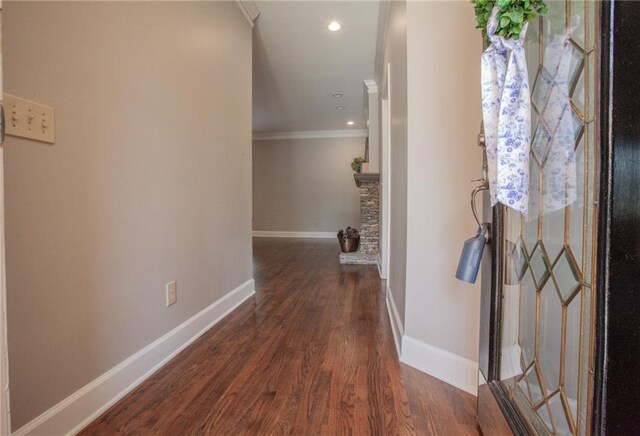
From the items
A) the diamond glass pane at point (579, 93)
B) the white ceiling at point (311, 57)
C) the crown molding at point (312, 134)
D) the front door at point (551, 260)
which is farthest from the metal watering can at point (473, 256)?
the crown molding at point (312, 134)

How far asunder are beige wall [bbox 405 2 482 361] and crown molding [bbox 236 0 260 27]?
1.56 meters

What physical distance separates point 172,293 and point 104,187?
686mm

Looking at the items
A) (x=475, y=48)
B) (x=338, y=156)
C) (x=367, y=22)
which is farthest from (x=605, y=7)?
(x=338, y=156)

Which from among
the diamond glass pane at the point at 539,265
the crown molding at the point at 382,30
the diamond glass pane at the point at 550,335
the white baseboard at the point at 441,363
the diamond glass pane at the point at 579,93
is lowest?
the white baseboard at the point at 441,363

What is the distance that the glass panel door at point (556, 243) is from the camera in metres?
0.65

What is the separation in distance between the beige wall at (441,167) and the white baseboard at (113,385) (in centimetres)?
123

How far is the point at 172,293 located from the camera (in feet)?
5.55

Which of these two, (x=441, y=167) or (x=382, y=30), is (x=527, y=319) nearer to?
(x=441, y=167)

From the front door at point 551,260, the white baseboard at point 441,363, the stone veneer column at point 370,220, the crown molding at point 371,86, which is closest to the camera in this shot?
the front door at point 551,260

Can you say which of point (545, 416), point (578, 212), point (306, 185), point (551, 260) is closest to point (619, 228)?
point (578, 212)

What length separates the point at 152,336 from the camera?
154cm

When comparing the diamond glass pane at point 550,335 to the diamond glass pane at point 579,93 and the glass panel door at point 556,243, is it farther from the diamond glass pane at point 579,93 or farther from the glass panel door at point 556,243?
the diamond glass pane at point 579,93

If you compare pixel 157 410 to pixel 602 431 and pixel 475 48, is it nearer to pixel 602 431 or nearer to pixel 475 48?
pixel 602 431

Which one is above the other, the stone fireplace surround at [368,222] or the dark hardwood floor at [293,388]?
the stone fireplace surround at [368,222]
